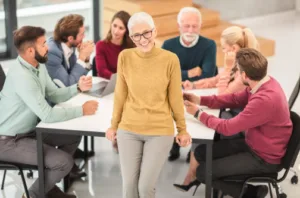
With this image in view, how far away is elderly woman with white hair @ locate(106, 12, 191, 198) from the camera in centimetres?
357

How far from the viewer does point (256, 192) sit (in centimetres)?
410

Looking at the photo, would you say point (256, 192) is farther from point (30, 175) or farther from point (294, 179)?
point (30, 175)

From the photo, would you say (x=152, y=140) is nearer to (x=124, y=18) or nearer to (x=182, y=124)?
(x=182, y=124)

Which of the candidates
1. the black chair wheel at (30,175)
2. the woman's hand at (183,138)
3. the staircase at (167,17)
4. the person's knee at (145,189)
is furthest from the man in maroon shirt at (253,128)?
the staircase at (167,17)

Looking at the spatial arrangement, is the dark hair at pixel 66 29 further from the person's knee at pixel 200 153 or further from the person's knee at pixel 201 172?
the person's knee at pixel 201 172

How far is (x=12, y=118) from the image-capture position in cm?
400

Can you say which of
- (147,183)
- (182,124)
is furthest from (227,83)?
(147,183)

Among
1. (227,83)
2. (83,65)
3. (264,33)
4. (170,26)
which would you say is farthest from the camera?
(264,33)

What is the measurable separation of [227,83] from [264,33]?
464 centimetres

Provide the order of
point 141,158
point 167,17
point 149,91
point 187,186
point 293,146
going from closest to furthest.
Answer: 1. point 149,91
2. point 141,158
3. point 293,146
4. point 187,186
5. point 167,17

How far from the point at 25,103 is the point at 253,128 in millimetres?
1428

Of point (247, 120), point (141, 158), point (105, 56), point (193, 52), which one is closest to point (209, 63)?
point (193, 52)

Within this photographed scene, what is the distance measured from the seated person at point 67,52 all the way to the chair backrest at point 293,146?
1.64 meters

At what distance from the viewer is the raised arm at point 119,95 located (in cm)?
363
